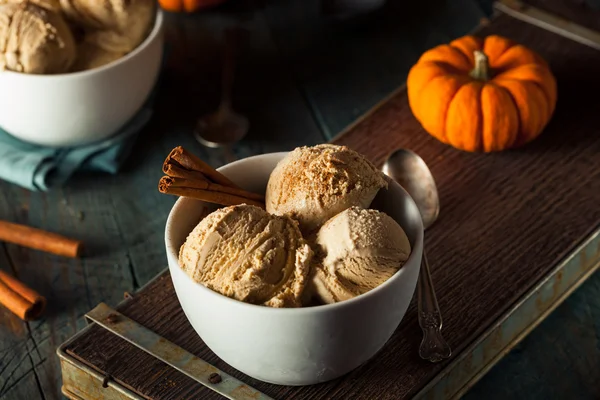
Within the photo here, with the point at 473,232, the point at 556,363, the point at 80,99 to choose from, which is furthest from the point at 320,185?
the point at 80,99

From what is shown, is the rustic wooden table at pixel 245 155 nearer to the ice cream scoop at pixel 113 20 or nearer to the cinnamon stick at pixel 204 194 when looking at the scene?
the ice cream scoop at pixel 113 20

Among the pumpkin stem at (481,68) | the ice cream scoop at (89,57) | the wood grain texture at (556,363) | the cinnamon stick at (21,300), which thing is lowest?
the wood grain texture at (556,363)

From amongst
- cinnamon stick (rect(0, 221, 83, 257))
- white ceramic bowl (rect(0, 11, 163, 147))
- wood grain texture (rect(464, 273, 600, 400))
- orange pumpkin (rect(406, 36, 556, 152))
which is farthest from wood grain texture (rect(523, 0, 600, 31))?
cinnamon stick (rect(0, 221, 83, 257))

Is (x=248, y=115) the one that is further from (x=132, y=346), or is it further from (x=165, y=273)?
(x=132, y=346)

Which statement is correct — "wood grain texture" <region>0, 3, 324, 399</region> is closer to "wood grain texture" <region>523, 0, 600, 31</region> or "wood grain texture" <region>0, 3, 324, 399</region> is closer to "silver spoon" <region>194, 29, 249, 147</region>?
"silver spoon" <region>194, 29, 249, 147</region>

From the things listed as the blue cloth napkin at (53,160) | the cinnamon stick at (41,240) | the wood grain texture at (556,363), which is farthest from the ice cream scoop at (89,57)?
the wood grain texture at (556,363)

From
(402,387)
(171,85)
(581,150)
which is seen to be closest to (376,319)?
(402,387)
